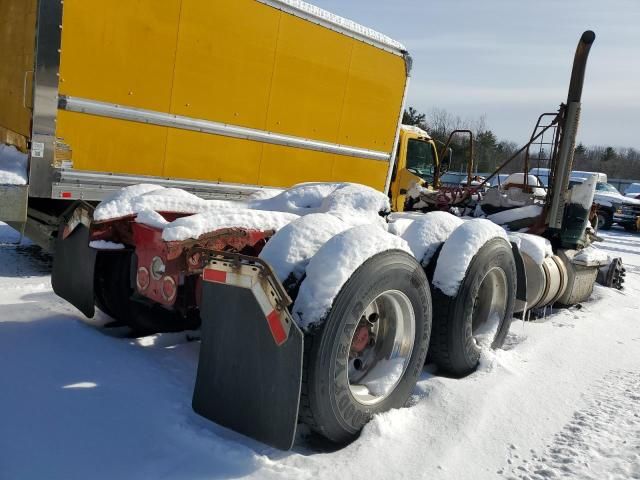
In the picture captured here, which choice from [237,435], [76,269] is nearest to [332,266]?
[237,435]

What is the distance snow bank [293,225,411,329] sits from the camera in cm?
252

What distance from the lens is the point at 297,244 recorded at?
274 centimetres

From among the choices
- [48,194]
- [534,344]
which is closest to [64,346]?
[48,194]

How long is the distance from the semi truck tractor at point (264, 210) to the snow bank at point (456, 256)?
0.04ft

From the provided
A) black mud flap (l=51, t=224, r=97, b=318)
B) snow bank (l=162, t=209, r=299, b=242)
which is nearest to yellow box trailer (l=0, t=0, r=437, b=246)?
black mud flap (l=51, t=224, r=97, b=318)

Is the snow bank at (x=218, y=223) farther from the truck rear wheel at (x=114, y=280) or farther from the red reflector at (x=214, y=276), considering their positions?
the truck rear wheel at (x=114, y=280)

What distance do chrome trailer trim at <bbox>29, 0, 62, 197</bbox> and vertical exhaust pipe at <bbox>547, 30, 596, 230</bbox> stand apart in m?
5.06

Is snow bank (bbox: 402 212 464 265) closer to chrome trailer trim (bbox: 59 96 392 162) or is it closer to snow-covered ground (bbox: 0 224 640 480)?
snow-covered ground (bbox: 0 224 640 480)

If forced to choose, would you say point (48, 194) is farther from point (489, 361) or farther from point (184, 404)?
point (489, 361)

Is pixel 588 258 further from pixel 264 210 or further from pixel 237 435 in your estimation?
pixel 237 435

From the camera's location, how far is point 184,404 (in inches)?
115

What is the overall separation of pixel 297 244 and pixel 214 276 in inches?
16.7

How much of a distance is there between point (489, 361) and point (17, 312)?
11.2ft

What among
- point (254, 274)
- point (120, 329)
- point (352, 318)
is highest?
point (254, 274)
